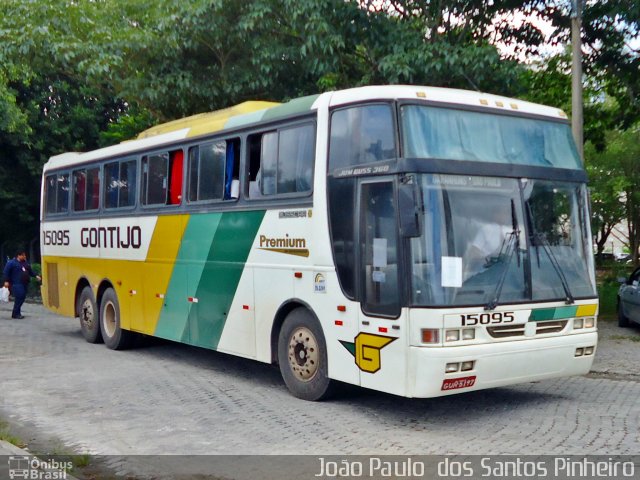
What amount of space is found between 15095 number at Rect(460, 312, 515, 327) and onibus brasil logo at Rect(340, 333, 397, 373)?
0.71m

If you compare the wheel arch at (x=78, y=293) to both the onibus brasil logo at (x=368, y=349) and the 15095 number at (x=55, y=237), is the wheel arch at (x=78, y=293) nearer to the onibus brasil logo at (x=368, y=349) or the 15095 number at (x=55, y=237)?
the 15095 number at (x=55, y=237)

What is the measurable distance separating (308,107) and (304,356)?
2810 millimetres

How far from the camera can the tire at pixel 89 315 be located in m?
14.6

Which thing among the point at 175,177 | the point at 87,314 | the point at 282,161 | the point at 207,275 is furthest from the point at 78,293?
the point at 282,161

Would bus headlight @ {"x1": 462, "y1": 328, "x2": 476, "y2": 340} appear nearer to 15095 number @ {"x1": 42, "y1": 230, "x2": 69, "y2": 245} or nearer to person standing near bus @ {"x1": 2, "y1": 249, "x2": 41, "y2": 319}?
15095 number @ {"x1": 42, "y1": 230, "x2": 69, "y2": 245}

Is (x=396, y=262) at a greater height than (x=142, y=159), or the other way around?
(x=142, y=159)

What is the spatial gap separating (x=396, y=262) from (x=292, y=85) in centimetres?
857

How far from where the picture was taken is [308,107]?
920 cm

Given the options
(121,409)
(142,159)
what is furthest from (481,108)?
(142,159)

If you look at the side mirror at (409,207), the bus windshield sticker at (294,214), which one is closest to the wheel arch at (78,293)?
the bus windshield sticker at (294,214)

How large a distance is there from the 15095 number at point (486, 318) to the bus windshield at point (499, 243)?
11 centimetres

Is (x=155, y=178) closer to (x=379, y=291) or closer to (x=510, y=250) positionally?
(x=379, y=291)

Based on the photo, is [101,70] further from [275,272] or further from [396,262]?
[396,262]

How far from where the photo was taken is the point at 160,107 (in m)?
17.0
